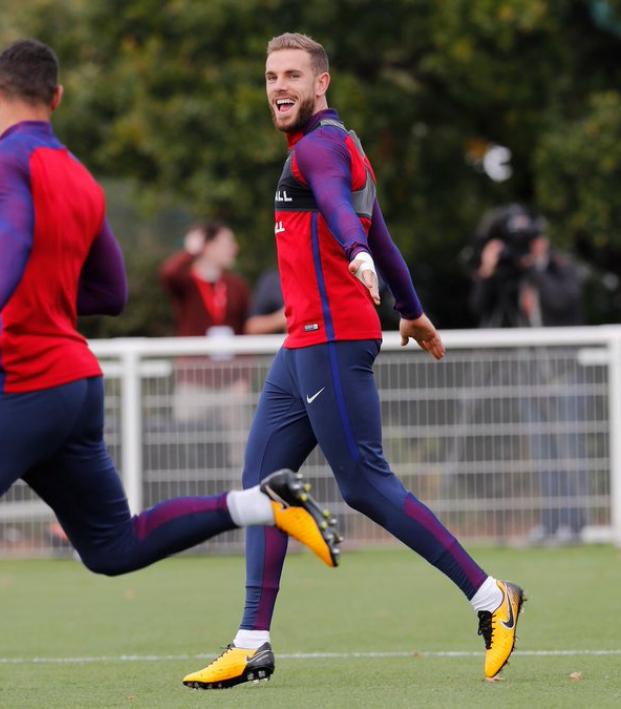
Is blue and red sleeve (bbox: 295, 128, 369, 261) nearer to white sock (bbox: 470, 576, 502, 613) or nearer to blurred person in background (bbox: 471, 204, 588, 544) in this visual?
white sock (bbox: 470, 576, 502, 613)

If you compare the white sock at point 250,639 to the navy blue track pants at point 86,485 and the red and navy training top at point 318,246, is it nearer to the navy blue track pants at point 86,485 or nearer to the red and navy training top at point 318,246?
the navy blue track pants at point 86,485

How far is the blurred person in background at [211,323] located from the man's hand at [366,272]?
7.11m

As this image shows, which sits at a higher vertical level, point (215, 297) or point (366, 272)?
point (366, 272)

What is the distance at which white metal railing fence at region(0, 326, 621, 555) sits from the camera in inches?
515

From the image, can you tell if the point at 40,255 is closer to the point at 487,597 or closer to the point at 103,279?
the point at 103,279

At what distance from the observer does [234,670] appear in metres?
6.82

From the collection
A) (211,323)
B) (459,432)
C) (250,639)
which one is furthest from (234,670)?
(211,323)

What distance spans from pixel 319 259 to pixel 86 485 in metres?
1.33

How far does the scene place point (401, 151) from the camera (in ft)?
62.9

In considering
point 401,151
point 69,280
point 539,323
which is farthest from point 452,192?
point 69,280

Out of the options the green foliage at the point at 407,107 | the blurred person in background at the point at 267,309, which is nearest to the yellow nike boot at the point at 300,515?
the blurred person in background at the point at 267,309

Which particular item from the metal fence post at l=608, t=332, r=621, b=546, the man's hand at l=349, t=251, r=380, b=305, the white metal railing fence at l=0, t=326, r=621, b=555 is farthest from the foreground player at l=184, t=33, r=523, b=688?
the metal fence post at l=608, t=332, r=621, b=546

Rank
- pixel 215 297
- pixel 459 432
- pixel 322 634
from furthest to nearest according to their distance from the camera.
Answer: pixel 215 297 < pixel 459 432 < pixel 322 634

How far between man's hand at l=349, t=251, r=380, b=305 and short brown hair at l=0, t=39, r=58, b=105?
3.73 ft
